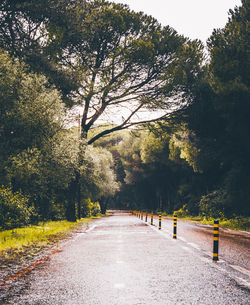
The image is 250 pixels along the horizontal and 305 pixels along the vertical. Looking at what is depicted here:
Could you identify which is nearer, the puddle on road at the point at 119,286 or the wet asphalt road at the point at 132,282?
the wet asphalt road at the point at 132,282

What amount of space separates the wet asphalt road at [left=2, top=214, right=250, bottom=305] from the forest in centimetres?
810

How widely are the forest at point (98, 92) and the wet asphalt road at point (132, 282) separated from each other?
810 cm

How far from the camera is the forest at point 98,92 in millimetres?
16703

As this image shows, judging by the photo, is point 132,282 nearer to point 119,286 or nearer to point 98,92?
point 119,286

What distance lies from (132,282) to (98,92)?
19596mm

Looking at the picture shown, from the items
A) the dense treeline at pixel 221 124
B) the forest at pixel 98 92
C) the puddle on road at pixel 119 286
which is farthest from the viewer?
the dense treeline at pixel 221 124

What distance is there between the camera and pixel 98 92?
24.8m

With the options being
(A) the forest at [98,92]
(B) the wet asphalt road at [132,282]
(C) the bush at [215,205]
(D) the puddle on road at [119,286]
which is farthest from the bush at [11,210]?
(C) the bush at [215,205]

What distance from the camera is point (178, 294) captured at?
215 inches

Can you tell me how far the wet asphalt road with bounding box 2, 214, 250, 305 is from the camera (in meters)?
5.20

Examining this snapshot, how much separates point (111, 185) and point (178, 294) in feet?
138

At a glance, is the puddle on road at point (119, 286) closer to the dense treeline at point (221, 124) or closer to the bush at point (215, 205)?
the dense treeline at point (221, 124)

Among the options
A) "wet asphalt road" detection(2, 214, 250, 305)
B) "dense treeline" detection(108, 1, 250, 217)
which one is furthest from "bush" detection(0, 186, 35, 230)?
"dense treeline" detection(108, 1, 250, 217)

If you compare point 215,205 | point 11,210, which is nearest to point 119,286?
point 11,210
